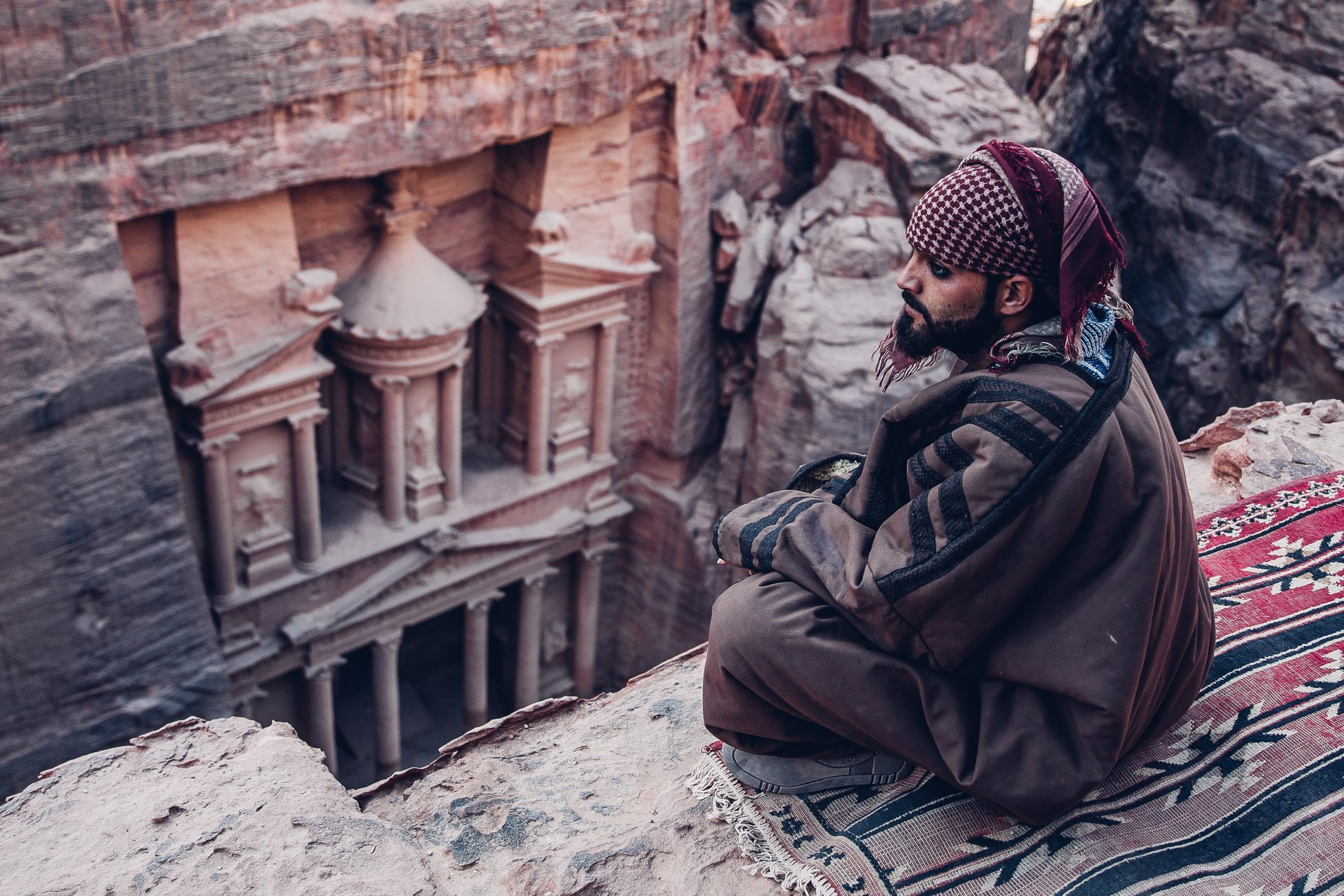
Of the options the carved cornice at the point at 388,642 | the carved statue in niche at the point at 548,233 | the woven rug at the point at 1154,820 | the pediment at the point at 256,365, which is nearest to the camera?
the woven rug at the point at 1154,820

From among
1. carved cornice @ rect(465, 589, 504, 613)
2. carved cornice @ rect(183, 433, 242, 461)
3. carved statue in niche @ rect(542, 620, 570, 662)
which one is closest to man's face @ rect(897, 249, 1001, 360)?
carved cornice @ rect(183, 433, 242, 461)

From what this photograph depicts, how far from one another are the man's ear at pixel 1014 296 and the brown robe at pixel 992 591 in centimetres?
16

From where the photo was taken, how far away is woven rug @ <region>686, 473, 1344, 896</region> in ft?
11.9

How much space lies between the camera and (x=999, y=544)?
3.26 m

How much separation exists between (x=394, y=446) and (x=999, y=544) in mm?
8075

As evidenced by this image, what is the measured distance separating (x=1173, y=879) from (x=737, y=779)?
1.24 m

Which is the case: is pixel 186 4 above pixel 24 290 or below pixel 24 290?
above

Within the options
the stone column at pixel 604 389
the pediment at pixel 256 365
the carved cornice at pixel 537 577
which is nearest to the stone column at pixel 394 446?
the pediment at pixel 256 365

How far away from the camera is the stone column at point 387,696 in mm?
11398

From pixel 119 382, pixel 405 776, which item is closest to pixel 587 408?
pixel 119 382

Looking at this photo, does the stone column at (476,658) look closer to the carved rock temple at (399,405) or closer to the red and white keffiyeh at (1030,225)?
the carved rock temple at (399,405)

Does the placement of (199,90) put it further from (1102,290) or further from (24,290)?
(1102,290)

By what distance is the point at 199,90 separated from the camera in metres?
8.19

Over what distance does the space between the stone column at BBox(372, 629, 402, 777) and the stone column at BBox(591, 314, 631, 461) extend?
2.56 metres
